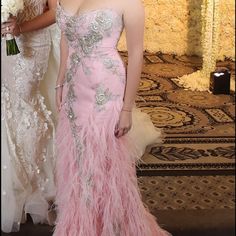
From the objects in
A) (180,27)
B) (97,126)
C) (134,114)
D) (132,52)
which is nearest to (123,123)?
(97,126)

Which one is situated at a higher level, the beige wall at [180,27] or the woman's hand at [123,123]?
the beige wall at [180,27]

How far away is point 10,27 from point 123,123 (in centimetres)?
56

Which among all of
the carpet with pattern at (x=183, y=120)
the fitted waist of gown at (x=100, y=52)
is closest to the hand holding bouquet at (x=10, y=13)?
the fitted waist of gown at (x=100, y=52)

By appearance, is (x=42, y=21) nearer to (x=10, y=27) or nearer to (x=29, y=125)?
(x=10, y=27)

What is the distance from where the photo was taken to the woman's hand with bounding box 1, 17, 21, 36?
1951mm

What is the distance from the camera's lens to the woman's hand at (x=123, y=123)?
1.74 meters

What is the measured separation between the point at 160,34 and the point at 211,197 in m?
0.68

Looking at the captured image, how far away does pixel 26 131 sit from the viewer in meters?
2.26

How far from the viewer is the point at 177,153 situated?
262cm

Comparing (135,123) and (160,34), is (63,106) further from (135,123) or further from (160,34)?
(135,123)

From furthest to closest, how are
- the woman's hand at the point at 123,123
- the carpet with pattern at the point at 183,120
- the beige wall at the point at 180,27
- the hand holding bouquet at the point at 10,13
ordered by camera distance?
the carpet with pattern at the point at 183,120, the beige wall at the point at 180,27, the hand holding bouquet at the point at 10,13, the woman's hand at the point at 123,123

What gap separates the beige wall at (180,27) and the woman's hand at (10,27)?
15.4 inches

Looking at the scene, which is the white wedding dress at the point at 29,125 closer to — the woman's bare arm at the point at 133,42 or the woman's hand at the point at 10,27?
the woman's hand at the point at 10,27

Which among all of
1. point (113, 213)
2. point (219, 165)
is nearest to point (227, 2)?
point (219, 165)
